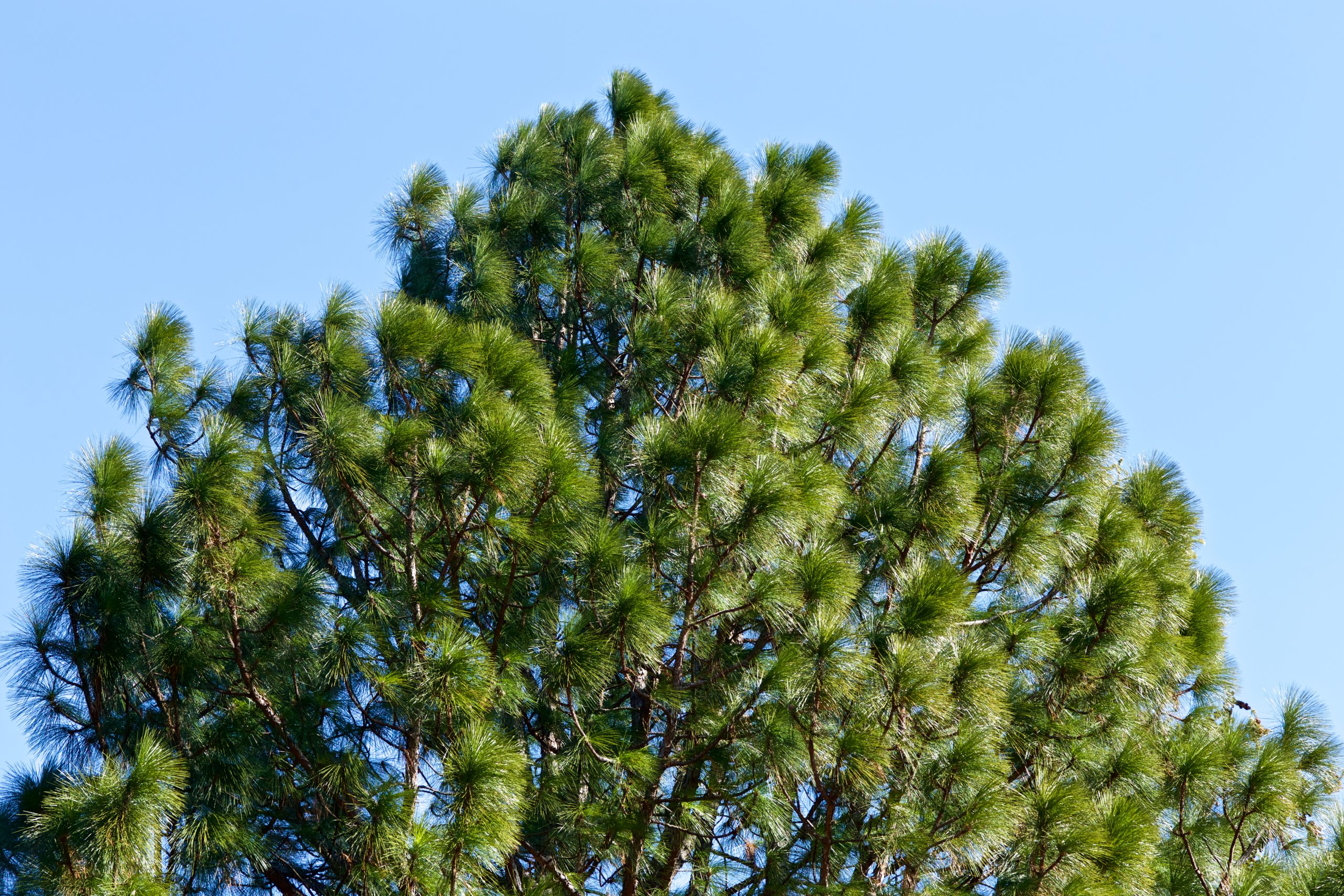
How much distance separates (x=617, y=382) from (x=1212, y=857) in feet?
12.9

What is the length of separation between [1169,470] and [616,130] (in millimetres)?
4065

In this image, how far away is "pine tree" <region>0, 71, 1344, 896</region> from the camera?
5.60 m

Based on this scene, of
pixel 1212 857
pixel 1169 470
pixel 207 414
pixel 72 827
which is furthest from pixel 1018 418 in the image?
pixel 72 827

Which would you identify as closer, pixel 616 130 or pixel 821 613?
pixel 821 613

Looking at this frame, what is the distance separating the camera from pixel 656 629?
18.5 feet

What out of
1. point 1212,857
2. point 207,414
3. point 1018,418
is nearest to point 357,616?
point 207,414

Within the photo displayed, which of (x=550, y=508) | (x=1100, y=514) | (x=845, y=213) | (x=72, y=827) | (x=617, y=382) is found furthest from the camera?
(x=845, y=213)

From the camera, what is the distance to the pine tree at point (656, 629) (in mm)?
5602

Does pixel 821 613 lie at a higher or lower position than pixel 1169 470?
lower

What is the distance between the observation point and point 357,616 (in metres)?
6.44

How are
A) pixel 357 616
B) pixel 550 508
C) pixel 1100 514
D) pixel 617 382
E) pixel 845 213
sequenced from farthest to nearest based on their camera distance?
1. pixel 845 213
2. pixel 617 382
3. pixel 1100 514
4. pixel 357 616
5. pixel 550 508

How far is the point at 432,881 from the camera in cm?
525

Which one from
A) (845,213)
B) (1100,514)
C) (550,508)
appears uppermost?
(845,213)

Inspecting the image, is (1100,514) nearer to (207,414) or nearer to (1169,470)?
(1169,470)
